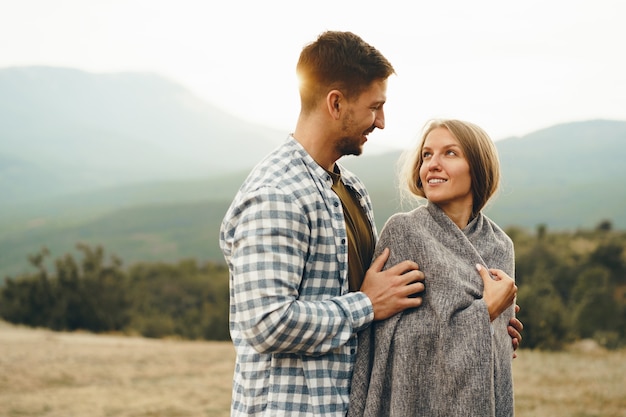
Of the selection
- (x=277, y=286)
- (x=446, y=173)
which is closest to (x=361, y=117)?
(x=446, y=173)

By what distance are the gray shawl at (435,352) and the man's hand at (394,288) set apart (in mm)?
38

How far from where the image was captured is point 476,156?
2865mm

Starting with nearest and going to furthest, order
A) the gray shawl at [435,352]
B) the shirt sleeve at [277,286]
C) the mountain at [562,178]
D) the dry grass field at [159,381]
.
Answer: the shirt sleeve at [277,286], the gray shawl at [435,352], the dry grass field at [159,381], the mountain at [562,178]

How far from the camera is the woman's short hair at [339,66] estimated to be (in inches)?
107

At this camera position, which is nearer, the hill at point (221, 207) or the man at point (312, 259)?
the man at point (312, 259)

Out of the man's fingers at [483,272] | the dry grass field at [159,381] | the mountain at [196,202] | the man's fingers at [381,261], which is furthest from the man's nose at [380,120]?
the mountain at [196,202]

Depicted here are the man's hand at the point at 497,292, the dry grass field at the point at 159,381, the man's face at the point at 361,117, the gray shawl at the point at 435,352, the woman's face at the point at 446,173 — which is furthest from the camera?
the dry grass field at the point at 159,381

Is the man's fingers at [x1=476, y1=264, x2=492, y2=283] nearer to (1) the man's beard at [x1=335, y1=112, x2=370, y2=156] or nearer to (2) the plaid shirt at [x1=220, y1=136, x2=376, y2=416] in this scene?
(2) the plaid shirt at [x1=220, y1=136, x2=376, y2=416]

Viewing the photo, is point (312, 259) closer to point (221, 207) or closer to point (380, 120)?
point (380, 120)

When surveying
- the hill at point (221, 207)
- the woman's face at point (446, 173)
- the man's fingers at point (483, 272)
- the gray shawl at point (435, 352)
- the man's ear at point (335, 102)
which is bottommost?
the hill at point (221, 207)

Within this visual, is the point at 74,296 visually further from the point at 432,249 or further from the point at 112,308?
the point at 432,249

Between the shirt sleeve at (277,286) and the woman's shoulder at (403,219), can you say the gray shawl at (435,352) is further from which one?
the shirt sleeve at (277,286)

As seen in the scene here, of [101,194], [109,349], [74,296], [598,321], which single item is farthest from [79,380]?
[101,194]

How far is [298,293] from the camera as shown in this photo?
2.55 m
